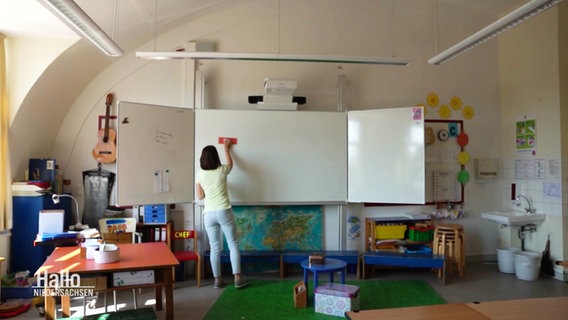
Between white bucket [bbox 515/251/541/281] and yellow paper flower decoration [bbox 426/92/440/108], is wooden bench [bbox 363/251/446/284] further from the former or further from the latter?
yellow paper flower decoration [bbox 426/92/440/108]

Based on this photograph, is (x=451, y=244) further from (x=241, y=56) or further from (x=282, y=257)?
(x=241, y=56)

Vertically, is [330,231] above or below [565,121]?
below

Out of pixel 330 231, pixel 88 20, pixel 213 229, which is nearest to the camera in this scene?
pixel 88 20

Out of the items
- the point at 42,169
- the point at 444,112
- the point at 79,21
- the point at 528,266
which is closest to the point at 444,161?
the point at 444,112

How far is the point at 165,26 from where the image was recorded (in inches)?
187

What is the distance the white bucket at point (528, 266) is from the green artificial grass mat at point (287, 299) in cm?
133

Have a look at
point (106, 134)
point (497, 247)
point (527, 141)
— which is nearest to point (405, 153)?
point (527, 141)

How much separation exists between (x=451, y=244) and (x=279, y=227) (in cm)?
225

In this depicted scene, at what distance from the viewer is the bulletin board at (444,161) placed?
541cm

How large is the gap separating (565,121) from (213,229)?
4.60m

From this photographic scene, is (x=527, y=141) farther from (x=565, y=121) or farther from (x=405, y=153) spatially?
(x=405, y=153)

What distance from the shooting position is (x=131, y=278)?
9.14ft

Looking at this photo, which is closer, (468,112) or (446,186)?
(446,186)

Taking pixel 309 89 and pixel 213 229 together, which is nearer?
pixel 213 229
